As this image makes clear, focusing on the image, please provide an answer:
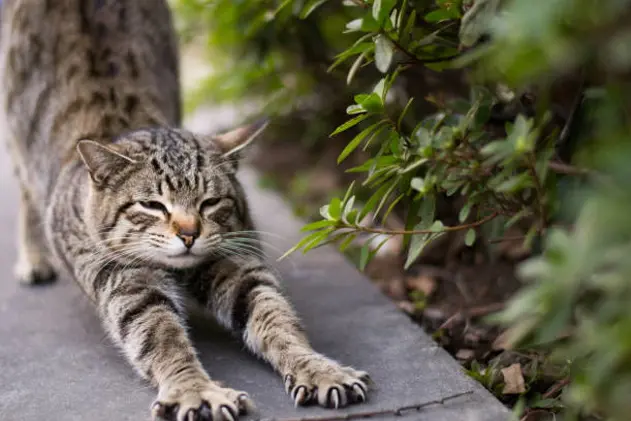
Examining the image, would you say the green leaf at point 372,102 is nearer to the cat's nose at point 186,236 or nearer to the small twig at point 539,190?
the small twig at point 539,190

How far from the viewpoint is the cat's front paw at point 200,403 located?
221cm

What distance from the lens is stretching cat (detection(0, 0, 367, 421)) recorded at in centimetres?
252

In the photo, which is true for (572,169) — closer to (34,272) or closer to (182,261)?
(182,261)

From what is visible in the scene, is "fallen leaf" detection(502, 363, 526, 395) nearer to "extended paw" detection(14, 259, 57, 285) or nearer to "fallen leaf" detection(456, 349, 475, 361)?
"fallen leaf" detection(456, 349, 475, 361)

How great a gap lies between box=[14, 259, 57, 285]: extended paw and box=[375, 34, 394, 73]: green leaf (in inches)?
80.7

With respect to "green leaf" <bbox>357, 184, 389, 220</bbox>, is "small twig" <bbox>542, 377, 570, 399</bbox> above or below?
below

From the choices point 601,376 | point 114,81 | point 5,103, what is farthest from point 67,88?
point 601,376

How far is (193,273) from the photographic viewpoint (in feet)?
9.79

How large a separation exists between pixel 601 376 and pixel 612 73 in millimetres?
603

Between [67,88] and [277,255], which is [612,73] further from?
[67,88]

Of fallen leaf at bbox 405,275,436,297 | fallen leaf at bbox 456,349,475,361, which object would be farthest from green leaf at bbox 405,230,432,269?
fallen leaf at bbox 405,275,436,297

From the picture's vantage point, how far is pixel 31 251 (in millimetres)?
3738

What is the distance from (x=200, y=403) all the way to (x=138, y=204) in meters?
0.86

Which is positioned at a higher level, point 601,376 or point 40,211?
point 601,376
